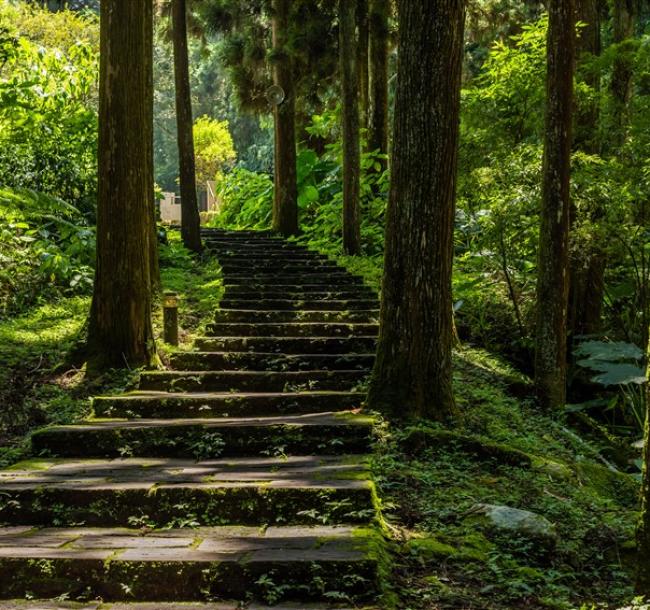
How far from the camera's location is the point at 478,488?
5855mm

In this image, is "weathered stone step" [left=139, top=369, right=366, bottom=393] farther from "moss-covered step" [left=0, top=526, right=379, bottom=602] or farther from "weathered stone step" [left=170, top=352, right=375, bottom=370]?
"moss-covered step" [left=0, top=526, right=379, bottom=602]

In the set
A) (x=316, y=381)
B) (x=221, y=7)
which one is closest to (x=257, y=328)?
(x=316, y=381)

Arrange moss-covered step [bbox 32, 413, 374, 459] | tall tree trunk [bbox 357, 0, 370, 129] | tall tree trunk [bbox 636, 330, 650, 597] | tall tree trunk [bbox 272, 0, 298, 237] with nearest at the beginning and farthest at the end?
1. tall tree trunk [bbox 636, 330, 650, 597]
2. moss-covered step [bbox 32, 413, 374, 459]
3. tall tree trunk [bbox 357, 0, 370, 129]
4. tall tree trunk [bbox 272, 0, 298, 237]

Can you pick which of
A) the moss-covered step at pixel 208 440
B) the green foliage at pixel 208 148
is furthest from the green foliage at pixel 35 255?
the green foliage at pixel 208 148

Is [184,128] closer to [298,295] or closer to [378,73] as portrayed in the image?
[378,73]

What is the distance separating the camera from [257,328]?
10562 millimetres

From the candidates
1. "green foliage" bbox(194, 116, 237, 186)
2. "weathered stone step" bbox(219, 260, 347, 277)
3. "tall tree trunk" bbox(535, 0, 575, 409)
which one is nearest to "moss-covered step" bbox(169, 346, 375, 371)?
"tall tree trunk" bbox(535, 0, 575, 409)

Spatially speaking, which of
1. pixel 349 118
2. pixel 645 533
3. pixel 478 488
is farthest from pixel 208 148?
pixel 645 533

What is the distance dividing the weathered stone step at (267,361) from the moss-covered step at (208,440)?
254cm

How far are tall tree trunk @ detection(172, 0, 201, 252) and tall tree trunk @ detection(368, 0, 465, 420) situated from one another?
949 centimetres

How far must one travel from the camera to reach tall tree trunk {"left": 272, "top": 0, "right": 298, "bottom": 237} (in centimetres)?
1848

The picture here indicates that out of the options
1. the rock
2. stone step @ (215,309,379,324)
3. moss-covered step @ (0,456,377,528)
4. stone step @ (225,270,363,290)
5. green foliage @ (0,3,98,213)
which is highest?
green foliage @ (0,3,98,213)

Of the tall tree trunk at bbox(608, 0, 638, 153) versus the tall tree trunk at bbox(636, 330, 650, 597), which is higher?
the tall tree trunk at bbox(608, 0, 638, 153)

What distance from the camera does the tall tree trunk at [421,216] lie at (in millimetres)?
7109
